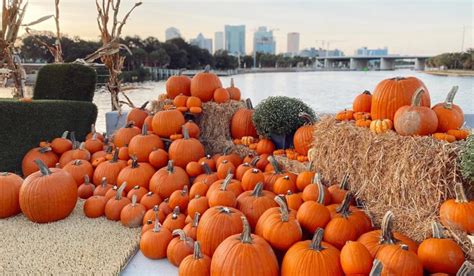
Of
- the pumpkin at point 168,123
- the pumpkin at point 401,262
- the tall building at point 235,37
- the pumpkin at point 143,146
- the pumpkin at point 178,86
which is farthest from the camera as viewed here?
the tall building at point 235,37

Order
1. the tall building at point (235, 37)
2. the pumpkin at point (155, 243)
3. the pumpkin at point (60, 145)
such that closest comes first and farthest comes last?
the pumpkin at point (155, 243) → the pumpkin at point (60, 145) → the tall building at point (235, 37)

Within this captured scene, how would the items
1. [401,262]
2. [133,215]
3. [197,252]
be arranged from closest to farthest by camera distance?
[401,262], [197,252], [133,215]

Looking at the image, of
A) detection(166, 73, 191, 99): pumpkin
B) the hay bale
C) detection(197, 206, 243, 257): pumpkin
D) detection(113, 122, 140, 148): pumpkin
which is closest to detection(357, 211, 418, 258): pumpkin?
the hay bale

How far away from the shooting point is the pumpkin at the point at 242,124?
4.78 m

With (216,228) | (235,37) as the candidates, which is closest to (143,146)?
(216,228)

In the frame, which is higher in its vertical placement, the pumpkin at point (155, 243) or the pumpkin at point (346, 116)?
the pumpkin at point (346, 116)

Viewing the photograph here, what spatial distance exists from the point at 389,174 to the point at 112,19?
6312 mm

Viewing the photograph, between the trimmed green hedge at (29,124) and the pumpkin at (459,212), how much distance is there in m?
4.92

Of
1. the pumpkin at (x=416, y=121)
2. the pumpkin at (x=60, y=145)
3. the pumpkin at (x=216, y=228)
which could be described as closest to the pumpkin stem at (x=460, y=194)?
the pumpkin at (x=416, y=121)

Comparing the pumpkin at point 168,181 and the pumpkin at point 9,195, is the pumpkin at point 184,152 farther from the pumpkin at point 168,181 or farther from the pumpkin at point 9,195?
the pumpkin at point 9,195

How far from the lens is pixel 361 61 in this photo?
9794 cm

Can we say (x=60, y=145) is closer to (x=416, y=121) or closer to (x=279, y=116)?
(x=279, y=116)

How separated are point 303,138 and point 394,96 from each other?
1.25 metres

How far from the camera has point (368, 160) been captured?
9.10 ft
